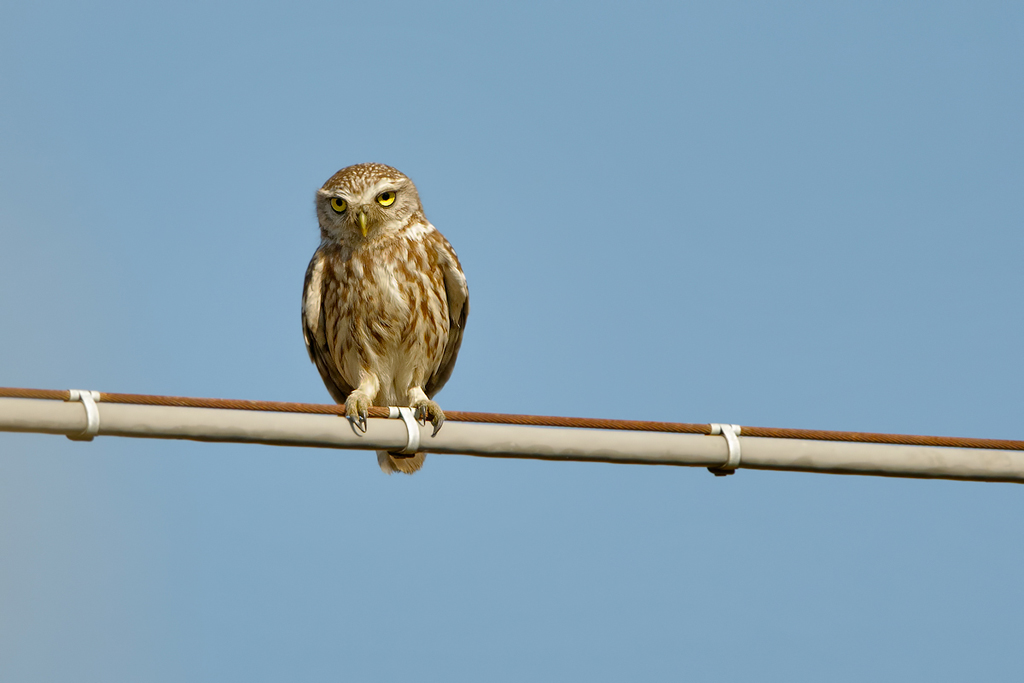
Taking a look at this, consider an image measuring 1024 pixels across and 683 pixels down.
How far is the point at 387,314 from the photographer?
27.2 feet

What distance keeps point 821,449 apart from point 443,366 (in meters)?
4.67

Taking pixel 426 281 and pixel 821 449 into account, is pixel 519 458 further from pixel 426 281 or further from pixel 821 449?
pixel 426 281

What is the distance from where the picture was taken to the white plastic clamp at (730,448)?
485 cm

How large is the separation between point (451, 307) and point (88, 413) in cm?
471

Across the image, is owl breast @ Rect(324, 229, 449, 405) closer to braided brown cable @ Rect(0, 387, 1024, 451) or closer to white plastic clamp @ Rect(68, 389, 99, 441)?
braided brown cable @ Rect(0, 387, 1024, 451)

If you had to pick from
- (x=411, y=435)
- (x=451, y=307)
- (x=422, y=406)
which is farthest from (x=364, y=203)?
(x=411, y=435)

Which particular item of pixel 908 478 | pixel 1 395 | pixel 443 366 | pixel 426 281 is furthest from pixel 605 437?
pixel 443 366

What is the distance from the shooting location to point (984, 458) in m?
4.89

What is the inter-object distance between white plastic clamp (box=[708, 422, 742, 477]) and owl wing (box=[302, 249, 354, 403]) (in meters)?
4.32

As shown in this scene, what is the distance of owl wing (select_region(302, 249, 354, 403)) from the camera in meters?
8.70

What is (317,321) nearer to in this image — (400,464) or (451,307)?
(451,307)

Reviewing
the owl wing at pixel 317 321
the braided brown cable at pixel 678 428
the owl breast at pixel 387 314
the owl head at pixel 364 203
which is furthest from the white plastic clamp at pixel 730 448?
the owl wing at pixel 317 321

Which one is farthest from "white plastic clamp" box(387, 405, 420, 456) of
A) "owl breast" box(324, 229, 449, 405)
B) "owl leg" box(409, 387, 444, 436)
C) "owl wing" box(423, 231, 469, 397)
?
"owl wing" box(423, 231, 469, 397)

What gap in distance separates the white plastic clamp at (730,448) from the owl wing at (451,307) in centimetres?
404
